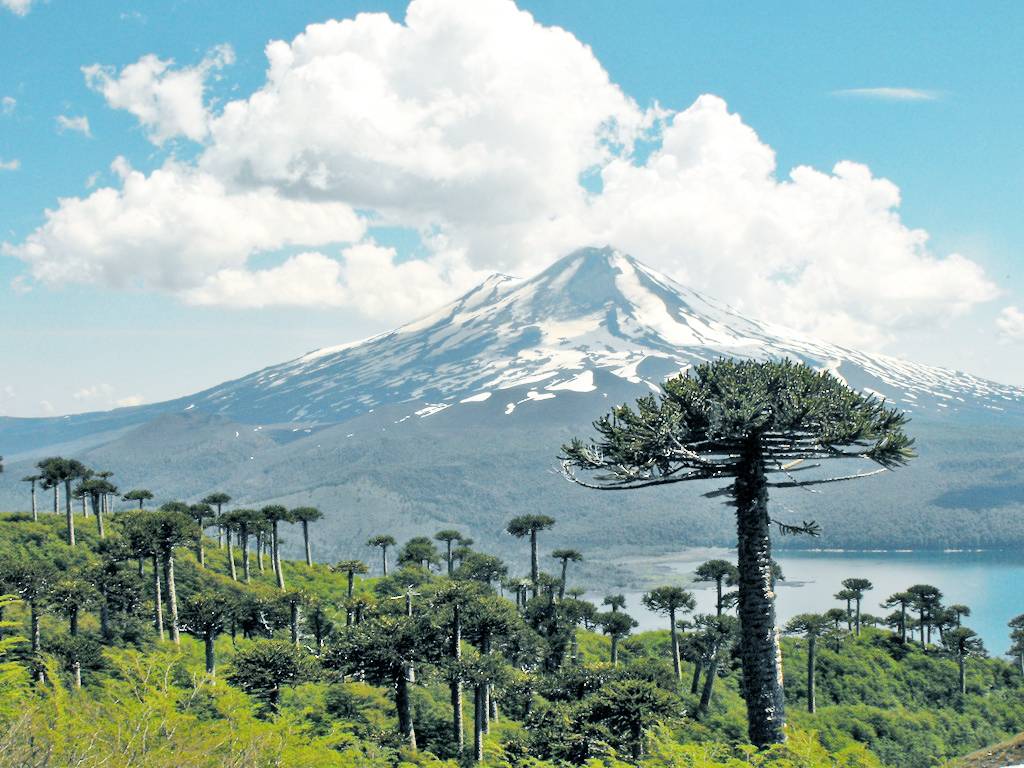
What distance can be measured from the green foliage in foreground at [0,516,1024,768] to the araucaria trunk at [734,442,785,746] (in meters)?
0.92

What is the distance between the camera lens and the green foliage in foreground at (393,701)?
10992 mm

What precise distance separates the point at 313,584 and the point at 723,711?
3674 cm

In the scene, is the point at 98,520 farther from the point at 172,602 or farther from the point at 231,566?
the point at 172,602

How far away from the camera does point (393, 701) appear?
4366 centimetres

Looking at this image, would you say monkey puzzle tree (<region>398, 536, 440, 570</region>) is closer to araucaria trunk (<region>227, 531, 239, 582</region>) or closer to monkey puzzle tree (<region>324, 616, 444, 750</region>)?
araucaria trunk (<region>227, 531, 239, 582</region>)

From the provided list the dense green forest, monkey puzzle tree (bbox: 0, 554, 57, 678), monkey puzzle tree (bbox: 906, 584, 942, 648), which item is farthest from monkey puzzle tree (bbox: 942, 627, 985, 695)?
monkey puzzle tree (bbox: 0, 554, 57, 678)

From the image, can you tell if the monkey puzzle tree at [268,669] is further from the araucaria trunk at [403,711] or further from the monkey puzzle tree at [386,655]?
the araucaria trunk at [403,711]

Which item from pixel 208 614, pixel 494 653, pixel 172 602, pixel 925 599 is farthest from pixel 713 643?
pixel 172 602

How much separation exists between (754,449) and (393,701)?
34661 mm

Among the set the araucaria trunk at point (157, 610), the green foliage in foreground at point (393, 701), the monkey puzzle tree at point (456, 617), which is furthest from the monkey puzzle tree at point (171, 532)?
the monkey puzzle tree at point (456, 617)

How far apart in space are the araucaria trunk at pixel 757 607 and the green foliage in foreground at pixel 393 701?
0.92 metres

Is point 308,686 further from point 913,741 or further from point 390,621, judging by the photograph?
point 913,741

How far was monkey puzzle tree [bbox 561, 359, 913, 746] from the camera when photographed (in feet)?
48.7

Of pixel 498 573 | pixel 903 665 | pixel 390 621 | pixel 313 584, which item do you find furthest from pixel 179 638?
pixel 903 665
